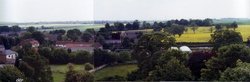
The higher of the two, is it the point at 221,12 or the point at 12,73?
the point at 221,12

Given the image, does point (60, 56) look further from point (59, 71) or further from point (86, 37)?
point (86, 37)

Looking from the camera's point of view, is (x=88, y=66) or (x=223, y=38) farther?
(x=88, y=66)

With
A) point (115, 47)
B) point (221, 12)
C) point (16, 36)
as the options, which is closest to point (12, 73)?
point (16, 36)

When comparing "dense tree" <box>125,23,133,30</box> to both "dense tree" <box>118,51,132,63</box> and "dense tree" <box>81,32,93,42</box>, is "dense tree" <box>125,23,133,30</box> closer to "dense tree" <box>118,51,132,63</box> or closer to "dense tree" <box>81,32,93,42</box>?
"dense tree" <box>118,51,132,63</box>

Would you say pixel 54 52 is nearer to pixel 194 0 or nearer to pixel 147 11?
pixel 147 11

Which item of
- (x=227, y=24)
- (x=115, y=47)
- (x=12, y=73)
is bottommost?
(x=12, y=73)

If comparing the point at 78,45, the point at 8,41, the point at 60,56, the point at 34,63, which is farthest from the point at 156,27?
the point at 8,41

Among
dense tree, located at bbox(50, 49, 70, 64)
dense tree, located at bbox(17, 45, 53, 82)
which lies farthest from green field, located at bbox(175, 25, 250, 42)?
dense tree, located at bbox(17, 45, 53, 82)

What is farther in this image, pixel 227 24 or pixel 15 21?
pixel 15 21
